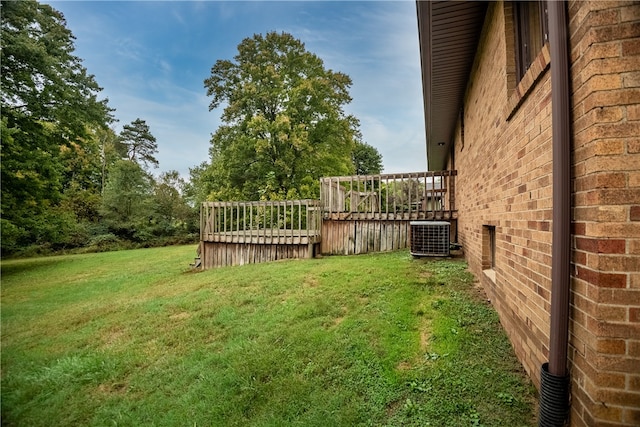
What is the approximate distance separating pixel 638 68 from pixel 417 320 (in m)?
2.71

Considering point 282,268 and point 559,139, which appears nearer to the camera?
point 559,139

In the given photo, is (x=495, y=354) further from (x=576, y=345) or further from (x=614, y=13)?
(x=614, y=13)

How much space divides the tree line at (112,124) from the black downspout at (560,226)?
12.2 meters

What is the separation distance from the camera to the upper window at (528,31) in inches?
84.0

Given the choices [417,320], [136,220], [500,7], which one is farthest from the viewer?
[136,220]

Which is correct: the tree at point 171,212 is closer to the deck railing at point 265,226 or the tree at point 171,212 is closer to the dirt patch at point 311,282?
the deck railing at point 265,226

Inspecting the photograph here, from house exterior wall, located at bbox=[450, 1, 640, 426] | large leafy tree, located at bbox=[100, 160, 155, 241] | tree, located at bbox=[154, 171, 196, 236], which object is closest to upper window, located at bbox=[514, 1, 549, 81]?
house exterior wall, located at bbox=[450, 1, 640, 426]

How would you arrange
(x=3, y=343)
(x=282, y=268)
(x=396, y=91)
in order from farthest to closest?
(x=396, y=91)
(x=282, y=268)
(x=3, y=343)

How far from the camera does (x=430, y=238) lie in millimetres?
6156

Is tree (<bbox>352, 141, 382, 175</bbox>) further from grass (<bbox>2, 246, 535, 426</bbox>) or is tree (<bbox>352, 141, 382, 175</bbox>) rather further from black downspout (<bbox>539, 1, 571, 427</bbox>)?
black downspout (<bbox>539, 1, 571, 427</bbox>)

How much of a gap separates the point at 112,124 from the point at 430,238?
18.8 meters

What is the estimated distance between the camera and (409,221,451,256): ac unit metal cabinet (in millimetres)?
6062

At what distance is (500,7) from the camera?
2.84 metres

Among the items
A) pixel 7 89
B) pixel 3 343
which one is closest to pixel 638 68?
pixel 3 343
